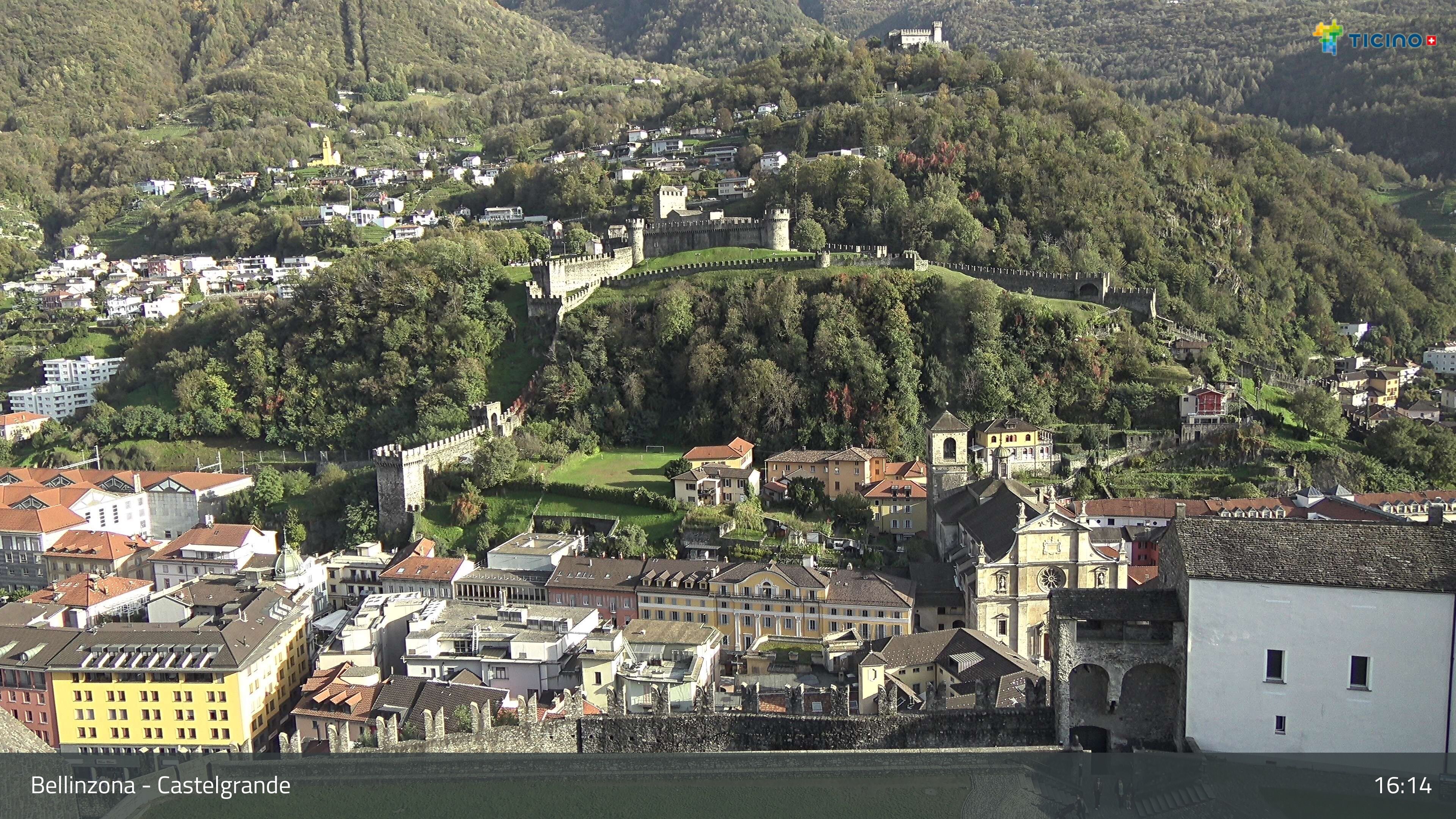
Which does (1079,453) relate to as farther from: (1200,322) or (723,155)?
(723,155)

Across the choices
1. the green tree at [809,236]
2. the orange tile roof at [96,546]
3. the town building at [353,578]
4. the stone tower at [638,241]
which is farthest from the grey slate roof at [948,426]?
the orange tile roof at [96,546]

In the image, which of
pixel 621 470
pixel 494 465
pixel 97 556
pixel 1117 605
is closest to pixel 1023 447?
pixel 621 470

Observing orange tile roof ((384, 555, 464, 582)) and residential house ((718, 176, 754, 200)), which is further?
residential house ((718, 176, 754, 200))

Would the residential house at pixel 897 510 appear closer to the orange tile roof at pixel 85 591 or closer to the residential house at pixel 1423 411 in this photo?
the residential house at pixel 1423 411

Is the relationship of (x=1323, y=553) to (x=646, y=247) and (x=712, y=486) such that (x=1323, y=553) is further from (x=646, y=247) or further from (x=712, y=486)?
(x=646, y=247)

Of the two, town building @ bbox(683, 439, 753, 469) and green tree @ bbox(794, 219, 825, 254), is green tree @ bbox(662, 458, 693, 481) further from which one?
green tree @ bbox(794, 219, 825, 254)

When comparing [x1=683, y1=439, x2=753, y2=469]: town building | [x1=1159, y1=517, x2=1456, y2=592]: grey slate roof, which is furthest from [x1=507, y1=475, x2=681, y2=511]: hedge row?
[x1=1159, y1=517, x2=1456, y2=592]: grey slate roof

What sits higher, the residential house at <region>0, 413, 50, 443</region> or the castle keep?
the castle keep
